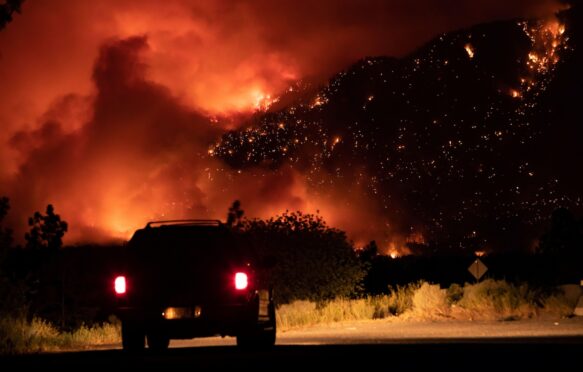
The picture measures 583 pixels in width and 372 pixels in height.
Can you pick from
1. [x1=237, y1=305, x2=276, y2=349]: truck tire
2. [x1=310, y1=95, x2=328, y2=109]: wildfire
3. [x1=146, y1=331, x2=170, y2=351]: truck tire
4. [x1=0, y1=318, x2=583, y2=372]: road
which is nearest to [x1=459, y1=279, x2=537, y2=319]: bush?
[x1=0, y1=318, x2=583, y2=372]: road

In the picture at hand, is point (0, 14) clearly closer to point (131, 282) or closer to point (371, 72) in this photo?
point (131, 282)

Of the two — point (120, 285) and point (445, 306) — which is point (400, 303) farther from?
point (120, 285)

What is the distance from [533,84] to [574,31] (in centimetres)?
1145

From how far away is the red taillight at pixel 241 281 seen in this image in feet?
A: 61.9

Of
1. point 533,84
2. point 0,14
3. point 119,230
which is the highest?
point 533,84

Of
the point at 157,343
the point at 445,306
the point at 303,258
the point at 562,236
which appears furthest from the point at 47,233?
the point at 562,236

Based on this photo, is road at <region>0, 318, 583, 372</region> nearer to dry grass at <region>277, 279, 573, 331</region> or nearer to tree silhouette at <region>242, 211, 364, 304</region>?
dry grass at <region>277, 279, 573, 331</region>

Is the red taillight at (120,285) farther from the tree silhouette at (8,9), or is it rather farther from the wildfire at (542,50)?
the wildfire at (542,50)

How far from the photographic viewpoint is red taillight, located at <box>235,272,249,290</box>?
18859 millimetres

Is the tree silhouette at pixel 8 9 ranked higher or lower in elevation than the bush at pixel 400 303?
higher

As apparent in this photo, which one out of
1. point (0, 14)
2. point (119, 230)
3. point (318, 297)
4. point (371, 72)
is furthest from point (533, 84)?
point (0, 14)

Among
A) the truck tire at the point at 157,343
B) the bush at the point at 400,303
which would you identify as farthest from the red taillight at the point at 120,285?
the bush at the point at 400,303

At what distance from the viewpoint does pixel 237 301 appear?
18797mm

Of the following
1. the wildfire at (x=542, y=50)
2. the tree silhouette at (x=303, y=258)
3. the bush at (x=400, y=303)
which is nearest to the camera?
the bush at (x=400, y=303)
